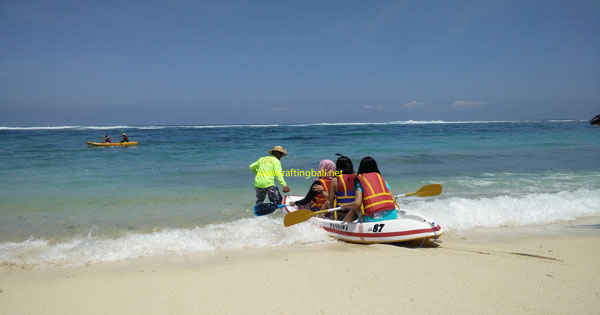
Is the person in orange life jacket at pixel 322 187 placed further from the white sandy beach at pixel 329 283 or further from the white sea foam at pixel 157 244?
the white sandy beach at pixel 329 283

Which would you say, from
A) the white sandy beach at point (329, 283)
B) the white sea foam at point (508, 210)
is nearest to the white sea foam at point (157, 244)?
the white sandy beach at point (329, 283)

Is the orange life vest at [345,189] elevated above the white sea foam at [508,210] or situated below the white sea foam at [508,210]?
above

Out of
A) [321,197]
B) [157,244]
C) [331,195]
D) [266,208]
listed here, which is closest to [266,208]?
[266,208]

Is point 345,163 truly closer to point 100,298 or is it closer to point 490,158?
point 100,298

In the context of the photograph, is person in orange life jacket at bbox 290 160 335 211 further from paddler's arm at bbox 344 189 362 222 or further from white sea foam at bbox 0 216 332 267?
paddler's arm at bbox 344 189 362 222

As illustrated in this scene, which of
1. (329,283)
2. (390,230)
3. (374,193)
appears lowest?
(329,283)

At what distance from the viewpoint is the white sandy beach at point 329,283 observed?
10.8 feet

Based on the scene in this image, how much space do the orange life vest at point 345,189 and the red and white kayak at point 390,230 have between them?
365 millimetres

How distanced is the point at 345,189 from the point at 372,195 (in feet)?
1.59

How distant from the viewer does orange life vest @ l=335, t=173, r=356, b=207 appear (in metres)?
5.57

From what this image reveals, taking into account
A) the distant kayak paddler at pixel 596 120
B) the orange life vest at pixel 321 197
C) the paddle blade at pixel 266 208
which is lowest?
the paddle blade at pixel 266 208

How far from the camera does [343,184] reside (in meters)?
5.58

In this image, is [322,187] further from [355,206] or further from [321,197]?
[355,206]

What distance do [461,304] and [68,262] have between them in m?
4.71
